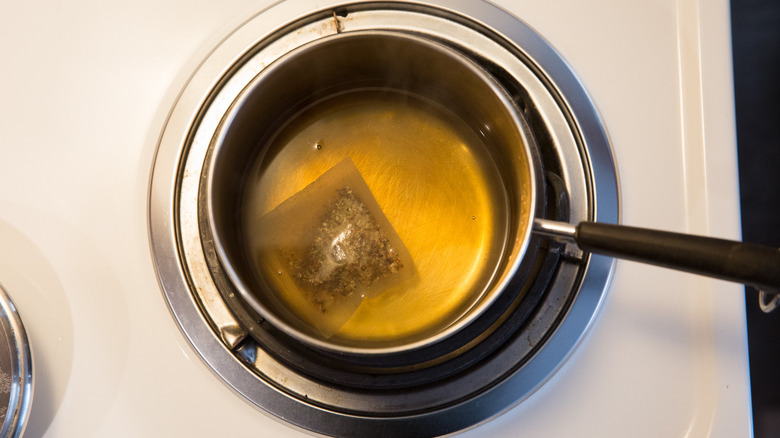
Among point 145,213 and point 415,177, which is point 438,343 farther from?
point 145,213

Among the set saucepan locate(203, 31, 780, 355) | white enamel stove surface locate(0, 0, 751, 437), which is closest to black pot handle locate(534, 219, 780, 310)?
saucepan locate(203, 31, 780, 355)

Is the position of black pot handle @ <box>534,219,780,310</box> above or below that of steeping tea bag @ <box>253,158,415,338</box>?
below

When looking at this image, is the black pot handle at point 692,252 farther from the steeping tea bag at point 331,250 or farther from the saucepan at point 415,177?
the steeping tea bag at point 331,250

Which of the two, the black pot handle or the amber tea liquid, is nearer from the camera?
the black pot handle

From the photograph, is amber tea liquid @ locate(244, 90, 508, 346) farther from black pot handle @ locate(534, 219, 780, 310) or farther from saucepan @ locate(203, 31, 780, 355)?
black pot handle @ locate(534, 219, 780, 310)

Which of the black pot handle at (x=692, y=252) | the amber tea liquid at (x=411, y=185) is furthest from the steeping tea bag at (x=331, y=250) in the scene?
the black pot handle at (x=692, y=252)

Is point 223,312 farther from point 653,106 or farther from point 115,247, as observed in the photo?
point 653,106

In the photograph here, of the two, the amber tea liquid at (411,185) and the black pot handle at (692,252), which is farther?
the amber tea liquid at (411,185)
